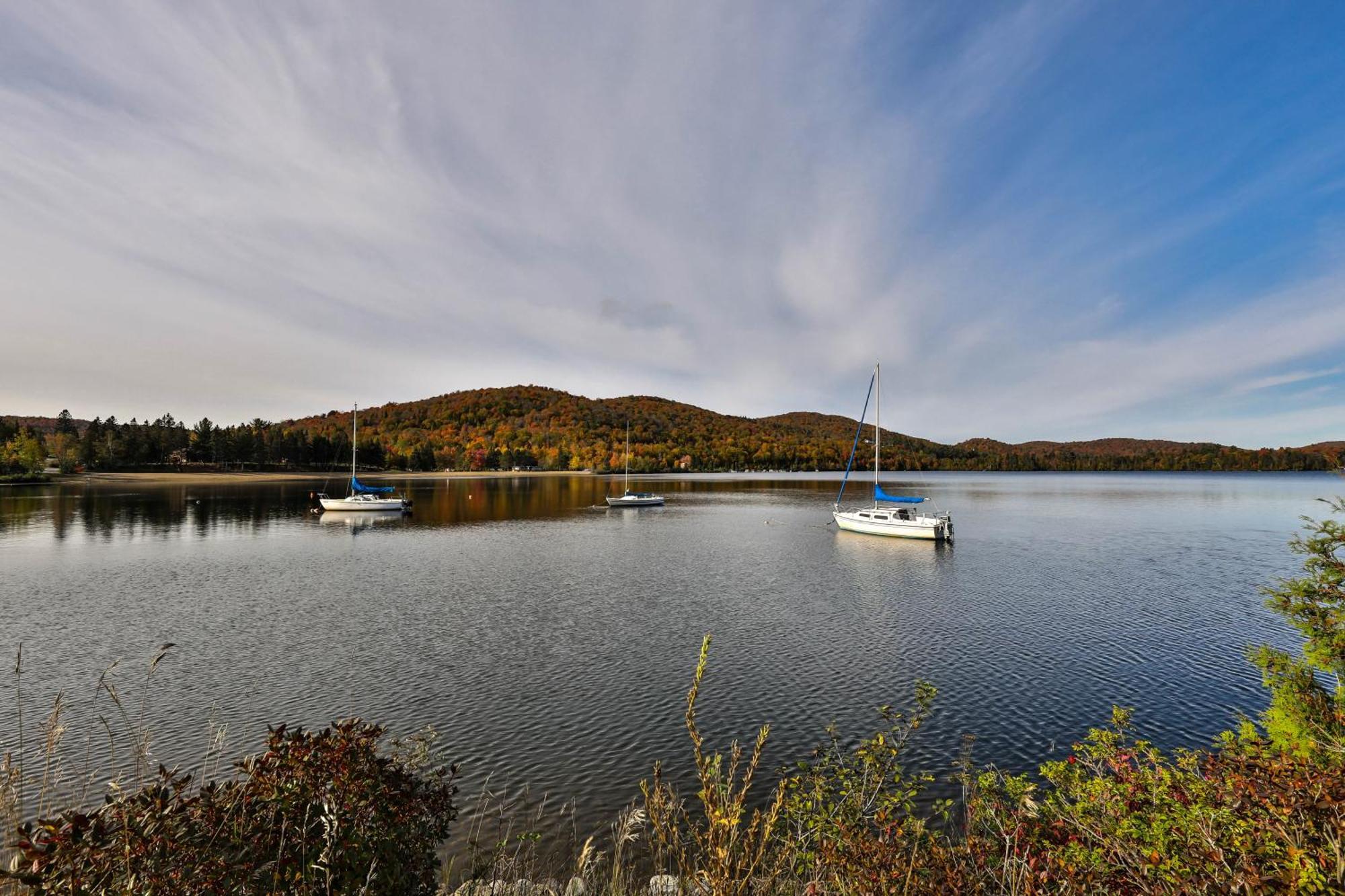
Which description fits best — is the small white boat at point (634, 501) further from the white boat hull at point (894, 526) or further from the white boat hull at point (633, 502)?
the white boat hull at point (894, 526)

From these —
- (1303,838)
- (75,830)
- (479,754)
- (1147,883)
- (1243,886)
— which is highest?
(75,830)

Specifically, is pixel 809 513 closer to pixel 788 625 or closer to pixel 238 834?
pixel 788 625

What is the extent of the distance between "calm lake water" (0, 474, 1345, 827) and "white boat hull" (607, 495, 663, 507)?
30.3 metres

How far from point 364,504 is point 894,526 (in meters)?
57.2

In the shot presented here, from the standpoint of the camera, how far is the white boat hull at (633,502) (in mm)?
82312

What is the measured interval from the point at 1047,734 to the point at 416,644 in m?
18.7

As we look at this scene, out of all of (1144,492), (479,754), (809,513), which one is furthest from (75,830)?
(1144,492)

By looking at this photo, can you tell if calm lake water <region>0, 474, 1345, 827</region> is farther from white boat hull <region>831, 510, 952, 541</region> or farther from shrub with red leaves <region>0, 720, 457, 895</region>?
shrub with red leaves <region>0, 720, 457, 895</region>

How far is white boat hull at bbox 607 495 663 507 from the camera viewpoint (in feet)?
270

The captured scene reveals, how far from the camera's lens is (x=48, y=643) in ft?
65.4

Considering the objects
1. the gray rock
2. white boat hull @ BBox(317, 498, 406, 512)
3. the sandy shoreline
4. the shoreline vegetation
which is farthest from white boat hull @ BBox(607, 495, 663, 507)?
Result: the sandy shoreline

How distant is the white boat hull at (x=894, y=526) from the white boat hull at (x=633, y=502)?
1290 inches

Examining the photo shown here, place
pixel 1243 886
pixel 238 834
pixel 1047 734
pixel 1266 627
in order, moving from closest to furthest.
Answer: pixel 1243 886 → pixel 238 834 → pixel 1047 734 → pixel 1266 627

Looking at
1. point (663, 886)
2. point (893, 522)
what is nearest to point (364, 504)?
point (893, 522)
